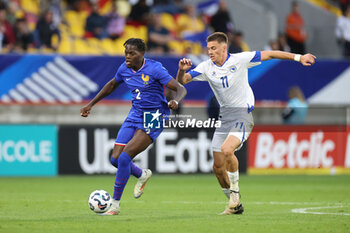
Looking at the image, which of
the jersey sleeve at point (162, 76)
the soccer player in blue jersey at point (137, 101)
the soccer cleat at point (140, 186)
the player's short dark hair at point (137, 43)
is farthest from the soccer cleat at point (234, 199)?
the player's short dark hair at point (137, 43)

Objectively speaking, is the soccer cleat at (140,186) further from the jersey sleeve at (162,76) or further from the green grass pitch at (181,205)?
the jersey sleeve at (162,76)

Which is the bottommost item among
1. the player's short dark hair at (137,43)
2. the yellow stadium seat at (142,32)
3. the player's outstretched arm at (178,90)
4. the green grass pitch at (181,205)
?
the green grass pitch at (181,205)

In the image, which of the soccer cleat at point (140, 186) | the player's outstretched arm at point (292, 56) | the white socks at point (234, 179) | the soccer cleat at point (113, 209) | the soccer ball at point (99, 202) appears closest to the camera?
the player's outstretched arm at point (292, 56)

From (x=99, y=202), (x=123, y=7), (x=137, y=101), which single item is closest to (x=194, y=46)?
(x=123, y=7)

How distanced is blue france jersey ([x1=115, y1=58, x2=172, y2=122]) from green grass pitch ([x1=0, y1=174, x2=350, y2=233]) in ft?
4.77

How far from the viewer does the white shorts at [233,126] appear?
9633mm

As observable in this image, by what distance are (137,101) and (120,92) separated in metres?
9.40

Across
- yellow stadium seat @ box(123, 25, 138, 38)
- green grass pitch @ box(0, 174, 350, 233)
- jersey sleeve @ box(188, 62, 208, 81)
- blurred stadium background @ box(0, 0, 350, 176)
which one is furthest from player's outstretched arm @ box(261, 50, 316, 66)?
yellow stadium seat @ box(123, 25, 138, 38)

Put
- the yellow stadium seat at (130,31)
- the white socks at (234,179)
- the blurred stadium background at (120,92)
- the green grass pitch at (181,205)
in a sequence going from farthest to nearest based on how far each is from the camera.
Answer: the yellow stadium seat at (130,31) → the blurred stadium background at (120,92) → the white socks at (234,179) → the green grass pitch at (181,205)

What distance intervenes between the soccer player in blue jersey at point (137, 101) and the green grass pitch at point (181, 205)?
0.68m

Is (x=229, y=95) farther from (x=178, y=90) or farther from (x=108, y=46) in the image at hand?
(x=108, y=46)

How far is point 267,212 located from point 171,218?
1.65 m

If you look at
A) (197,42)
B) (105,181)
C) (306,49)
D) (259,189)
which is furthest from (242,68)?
(306,49)

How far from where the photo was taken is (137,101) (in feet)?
32.4
